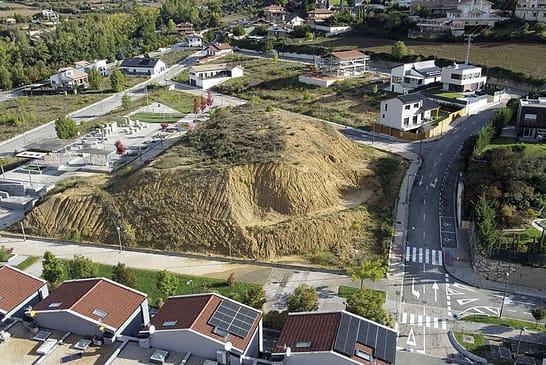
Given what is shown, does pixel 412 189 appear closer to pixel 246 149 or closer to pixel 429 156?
pixel 429 156

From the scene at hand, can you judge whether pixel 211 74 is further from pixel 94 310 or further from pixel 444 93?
pixel 94 310

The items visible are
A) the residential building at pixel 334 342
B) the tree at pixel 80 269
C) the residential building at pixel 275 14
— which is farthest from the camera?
the residential building at pixel 275 14

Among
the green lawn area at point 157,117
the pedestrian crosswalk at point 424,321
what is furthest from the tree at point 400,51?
the pedestrian crosswalk at point 424,321

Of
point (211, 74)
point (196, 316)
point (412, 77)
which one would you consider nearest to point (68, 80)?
point (211, 74)

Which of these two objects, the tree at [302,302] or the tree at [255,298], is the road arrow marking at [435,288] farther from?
the tree at [255,298]

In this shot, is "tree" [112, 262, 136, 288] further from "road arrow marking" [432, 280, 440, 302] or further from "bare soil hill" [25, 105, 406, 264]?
"road arrow marking" [432, 280, 440, 302]

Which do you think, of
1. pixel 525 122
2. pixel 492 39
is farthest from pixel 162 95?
pixel 492 39
